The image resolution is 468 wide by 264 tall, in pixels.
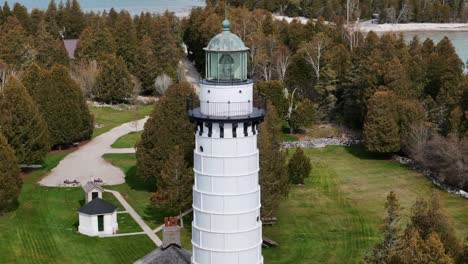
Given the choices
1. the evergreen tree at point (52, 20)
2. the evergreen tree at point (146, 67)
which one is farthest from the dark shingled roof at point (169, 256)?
the evergreen tree at point (52, 20)

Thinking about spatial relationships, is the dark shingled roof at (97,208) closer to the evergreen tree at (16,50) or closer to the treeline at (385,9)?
the evergreen tree at (16,50)

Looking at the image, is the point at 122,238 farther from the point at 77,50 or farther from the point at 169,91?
the point at 77,50

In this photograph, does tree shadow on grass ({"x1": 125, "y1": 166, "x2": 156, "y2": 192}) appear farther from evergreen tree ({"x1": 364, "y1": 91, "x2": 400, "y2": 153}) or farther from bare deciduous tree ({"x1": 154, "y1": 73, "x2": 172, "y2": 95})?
bare deciduous tree ({"x1": 154, "y1": 73, "x2": 172, "y2": 95})

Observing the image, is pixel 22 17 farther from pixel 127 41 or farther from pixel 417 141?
pixel 417 141

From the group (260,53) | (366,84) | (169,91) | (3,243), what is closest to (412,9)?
(260,53)

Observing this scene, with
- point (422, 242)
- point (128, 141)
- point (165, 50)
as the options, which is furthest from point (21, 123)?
point (165, 50)
